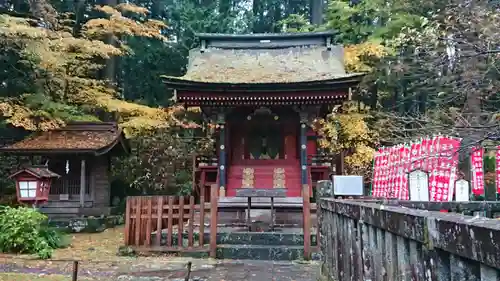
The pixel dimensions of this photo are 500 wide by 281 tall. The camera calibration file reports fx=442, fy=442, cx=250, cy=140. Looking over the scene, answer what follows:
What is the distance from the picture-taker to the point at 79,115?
1808cm

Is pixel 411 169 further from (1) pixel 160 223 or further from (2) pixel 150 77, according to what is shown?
(2) pixel 150 77

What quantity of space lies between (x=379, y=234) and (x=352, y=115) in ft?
56.3

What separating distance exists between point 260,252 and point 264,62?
26.3 ft

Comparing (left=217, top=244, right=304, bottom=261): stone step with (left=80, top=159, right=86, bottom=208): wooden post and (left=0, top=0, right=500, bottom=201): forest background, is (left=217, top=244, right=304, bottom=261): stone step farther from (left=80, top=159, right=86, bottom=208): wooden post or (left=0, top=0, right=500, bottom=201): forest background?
(left=80, top=159, right=86, bottom=208): wooden post

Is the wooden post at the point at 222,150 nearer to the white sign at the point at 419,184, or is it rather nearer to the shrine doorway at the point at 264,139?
the shrine doorway at the point at 264,139

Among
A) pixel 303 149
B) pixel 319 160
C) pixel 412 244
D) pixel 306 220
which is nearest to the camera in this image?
pixel 412 244

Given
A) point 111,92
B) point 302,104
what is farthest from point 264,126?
point 111,92

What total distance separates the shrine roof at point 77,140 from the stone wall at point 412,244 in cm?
1298

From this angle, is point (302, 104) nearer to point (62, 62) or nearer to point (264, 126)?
point (264, 126)

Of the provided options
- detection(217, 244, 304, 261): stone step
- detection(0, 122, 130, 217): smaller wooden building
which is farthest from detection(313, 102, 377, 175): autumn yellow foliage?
detection(217, 244, 304, 261): stone step

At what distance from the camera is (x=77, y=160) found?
16359 millimetres

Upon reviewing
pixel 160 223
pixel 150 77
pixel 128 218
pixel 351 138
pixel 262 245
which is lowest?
pixel 262 245

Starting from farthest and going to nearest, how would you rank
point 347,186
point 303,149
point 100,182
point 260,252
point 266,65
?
point 100,182, point 266,65, point 303,149, point 260,252, point 347,186

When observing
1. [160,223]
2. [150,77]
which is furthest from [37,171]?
[150,77]
